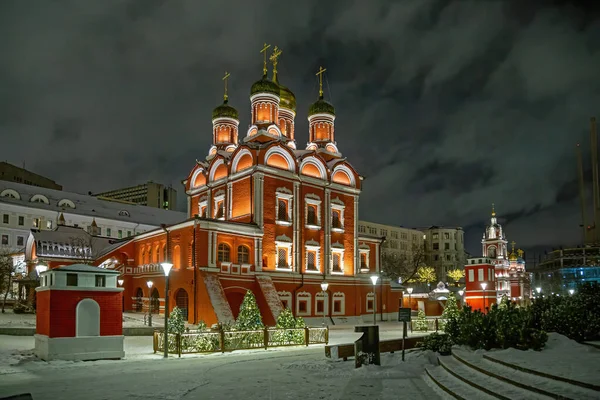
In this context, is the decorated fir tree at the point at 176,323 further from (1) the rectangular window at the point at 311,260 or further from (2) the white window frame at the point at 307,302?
(1) the rectangular window at the point at 311,260

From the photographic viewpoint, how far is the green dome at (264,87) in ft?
137

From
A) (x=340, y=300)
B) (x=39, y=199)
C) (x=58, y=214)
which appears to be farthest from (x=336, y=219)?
(x=39, y=199)

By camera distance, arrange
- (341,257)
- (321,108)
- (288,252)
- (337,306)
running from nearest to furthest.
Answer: (288,252)
(337,306)
(341,257)
(321,108)

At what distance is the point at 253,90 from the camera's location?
4219cm

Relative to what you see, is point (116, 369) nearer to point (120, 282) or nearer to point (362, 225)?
point (120, 282)

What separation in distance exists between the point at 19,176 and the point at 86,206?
20.8 m

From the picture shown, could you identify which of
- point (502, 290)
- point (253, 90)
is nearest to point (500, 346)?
point (253, 90)

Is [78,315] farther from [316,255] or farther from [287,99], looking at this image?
[287,99]

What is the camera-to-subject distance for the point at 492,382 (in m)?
11.1

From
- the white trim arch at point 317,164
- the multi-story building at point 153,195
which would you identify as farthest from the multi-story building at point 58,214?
the multi-story building at point 153,195

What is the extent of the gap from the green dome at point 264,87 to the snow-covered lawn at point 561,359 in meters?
30.9

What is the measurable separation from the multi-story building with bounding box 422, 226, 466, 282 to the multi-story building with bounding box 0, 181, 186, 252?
56.6m

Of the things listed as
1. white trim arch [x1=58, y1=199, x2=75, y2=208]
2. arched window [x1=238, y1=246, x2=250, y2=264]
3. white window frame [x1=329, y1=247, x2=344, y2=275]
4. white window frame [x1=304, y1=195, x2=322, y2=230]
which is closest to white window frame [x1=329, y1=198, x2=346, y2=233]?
white window frame [x1=304, y1=195, x2=322, y2=230]

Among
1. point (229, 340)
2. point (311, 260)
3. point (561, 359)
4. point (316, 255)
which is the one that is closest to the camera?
point (561, 359)
